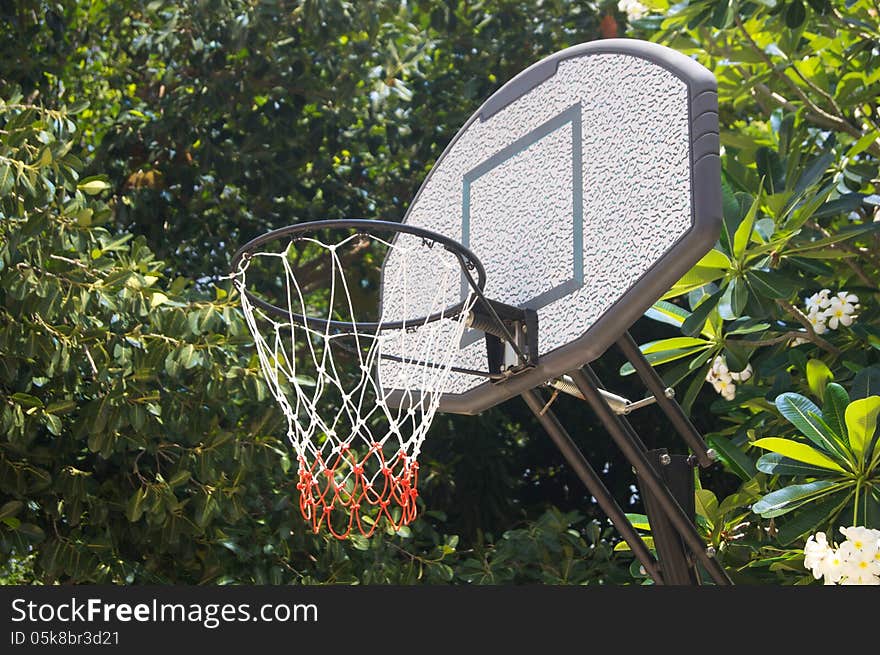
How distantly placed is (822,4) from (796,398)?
1.40 m

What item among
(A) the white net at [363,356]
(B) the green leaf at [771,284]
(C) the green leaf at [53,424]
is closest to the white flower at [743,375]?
(B) the green leaf at [771,284]

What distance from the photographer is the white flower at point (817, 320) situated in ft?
11.8

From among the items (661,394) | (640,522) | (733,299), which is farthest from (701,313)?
(640,522)

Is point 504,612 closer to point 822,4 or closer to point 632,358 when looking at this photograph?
point 632,358

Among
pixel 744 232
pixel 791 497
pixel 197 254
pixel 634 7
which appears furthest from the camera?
pixel 197 254

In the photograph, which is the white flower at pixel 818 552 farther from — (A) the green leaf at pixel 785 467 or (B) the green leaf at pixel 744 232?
(B) the green leaf at pixel 744 232

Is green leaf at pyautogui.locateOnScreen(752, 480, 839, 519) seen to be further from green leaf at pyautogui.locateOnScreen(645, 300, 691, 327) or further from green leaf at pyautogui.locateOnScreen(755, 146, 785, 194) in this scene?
green leaf at pyautogui.locateOnScreen(755, 146, 785, 194)

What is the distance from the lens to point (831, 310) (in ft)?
11.8

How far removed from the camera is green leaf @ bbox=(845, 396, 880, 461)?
2.75m

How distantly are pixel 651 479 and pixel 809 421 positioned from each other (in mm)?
458

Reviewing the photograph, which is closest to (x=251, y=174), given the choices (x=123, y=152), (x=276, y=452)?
(x=123, y=152)

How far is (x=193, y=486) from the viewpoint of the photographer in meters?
4.07

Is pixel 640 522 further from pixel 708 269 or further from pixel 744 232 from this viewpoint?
pixel 744 232

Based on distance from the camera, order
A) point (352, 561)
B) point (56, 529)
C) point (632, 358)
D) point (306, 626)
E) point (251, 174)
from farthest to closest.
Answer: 1. point (251, 174)
2. point (352, 561)
3. point (56, 529)
4. point (632, 358)
5. point (306, 626)
